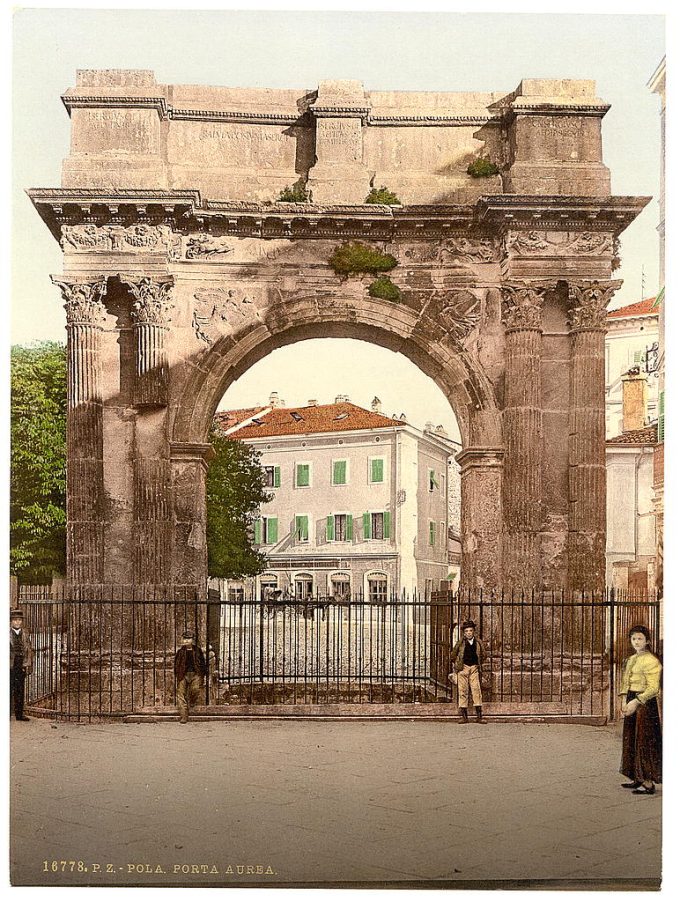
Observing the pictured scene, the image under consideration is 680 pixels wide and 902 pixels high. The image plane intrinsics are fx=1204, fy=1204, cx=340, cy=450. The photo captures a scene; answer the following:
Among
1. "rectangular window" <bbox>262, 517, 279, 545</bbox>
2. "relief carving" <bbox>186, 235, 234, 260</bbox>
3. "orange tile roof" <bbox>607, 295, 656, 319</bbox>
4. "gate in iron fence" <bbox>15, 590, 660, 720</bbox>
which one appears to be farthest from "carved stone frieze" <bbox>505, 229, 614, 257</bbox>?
"rectangular window" <bbox>262, 517, 279, 545</bbox>

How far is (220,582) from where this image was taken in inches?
965

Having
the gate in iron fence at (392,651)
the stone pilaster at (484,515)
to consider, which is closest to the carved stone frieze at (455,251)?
the stone pilaster at (484,515)

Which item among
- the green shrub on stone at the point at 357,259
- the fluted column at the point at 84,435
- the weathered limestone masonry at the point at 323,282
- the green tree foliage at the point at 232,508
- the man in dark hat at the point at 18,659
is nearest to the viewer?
the man in dark hat at the point at 18,659

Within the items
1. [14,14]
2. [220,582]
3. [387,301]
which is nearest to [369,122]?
[387,301]

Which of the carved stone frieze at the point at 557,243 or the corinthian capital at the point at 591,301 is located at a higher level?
the carved stone frieze at the point at 557,243

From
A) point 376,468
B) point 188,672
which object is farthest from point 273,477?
point 188,672

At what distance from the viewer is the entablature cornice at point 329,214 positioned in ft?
45.6

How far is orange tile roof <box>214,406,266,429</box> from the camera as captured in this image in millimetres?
28031

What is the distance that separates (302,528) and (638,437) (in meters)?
14.8

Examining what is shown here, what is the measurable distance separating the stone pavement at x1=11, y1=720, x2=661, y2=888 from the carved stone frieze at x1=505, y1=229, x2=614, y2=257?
5803 mm

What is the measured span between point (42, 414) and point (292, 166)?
4.16 metres

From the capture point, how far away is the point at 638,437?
539 inches

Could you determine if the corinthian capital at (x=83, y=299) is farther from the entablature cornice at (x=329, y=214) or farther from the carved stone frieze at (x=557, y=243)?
the carved stone frieze at (x=557, y=243)

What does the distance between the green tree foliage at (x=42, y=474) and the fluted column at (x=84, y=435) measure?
0.13m
